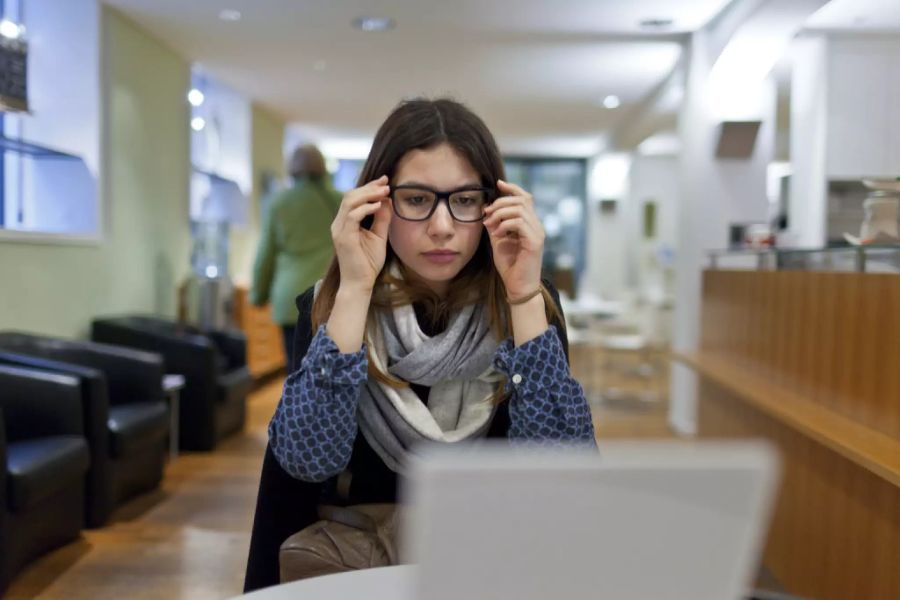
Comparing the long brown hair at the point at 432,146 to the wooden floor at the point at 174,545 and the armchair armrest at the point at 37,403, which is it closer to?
the wooden floor at the point at 174,545

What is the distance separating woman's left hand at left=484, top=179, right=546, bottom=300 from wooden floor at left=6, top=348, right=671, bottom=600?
1.90 m

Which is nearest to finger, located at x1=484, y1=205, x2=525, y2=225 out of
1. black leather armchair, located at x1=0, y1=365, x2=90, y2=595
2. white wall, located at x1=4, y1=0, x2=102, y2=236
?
black leather armchair, located at x1=0, y1=365, x2=90, y2=595

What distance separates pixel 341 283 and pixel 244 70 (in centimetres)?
665

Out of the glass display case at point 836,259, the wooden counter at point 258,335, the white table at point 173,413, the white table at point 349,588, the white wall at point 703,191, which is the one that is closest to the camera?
the white table at point 349,588

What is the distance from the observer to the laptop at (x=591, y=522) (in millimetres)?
536

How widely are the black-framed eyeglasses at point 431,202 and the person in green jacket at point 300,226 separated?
3.07m

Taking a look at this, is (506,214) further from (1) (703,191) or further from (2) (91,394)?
(1) (703,191)

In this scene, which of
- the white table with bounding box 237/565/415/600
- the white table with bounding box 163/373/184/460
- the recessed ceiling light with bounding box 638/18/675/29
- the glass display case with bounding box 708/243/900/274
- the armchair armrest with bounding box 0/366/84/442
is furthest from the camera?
the recessed ceiling light with bounding box 638/18/675/29

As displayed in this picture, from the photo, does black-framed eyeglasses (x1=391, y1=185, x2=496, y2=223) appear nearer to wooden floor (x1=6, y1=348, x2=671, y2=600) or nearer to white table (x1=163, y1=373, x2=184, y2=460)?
wooden floor (x1=6, y1=348, x2=671, y2=600)

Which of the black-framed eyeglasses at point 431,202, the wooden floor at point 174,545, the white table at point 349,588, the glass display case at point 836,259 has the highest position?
the black-framed eyeglasses at point 431,202

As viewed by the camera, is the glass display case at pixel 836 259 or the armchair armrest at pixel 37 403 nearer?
the glass display case at pixel 836 259

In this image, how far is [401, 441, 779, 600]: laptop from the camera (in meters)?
0.54

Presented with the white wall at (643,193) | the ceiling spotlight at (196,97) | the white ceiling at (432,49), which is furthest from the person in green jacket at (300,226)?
the white wall at (643,193)

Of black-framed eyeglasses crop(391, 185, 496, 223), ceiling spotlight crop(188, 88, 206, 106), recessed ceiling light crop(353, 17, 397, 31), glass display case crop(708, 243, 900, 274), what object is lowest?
glass display case crop(708, 243, 900, 274)
